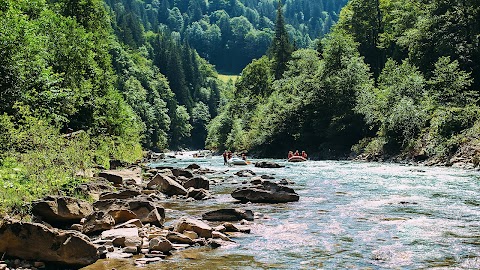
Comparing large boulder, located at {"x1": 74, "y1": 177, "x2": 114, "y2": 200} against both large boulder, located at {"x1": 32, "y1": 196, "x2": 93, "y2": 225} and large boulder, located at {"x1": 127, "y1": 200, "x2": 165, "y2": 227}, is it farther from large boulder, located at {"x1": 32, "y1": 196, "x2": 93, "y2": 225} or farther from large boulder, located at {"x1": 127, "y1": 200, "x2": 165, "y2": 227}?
large boulder, located at {"x1": 32, "y1": 196, "x2": 93, "y2": 225}

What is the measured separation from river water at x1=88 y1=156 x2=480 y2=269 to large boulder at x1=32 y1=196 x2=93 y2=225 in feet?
9.68

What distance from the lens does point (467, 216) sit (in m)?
15.0

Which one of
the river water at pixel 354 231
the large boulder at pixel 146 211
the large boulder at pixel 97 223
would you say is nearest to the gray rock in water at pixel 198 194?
the river water at pixel 354 231

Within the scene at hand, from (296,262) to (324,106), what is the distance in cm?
5314

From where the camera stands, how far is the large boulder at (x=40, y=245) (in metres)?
9.58

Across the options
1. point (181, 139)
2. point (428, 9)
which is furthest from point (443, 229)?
point (181, 139)

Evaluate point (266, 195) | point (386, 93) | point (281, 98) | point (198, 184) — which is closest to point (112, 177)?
point (198, 184)

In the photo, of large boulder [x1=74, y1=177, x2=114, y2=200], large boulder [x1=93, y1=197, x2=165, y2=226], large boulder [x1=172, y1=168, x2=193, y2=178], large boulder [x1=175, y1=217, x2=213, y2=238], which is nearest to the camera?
large boulder [x1=175, y1=217, x2=213, y2=238]

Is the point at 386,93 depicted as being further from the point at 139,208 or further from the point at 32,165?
the point at 32,165

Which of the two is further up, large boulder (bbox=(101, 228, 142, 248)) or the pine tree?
the pine tree

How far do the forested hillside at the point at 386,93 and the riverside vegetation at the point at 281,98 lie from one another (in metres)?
0.14

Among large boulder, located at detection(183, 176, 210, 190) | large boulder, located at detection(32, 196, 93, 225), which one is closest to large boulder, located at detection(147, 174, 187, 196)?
large boulder, located at detection(183, 176, 210, 190)

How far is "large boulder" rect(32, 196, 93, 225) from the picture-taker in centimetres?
1215

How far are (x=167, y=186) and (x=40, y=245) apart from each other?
12544 mm
